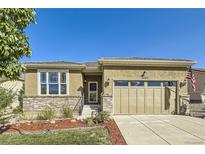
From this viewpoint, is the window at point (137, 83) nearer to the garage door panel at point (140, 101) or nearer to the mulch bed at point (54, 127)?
the garage door panel at point (140, 101)

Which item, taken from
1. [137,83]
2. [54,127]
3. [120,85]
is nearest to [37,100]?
[54,127]

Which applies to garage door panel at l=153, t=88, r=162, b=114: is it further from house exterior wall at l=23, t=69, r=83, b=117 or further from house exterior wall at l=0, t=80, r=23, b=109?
house exterior wall at l=0, t=80, r=23, b=109

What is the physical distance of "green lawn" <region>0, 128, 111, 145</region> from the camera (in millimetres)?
7457

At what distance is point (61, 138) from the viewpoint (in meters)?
8.06

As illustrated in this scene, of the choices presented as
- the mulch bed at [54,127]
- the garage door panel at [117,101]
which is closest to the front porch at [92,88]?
the garage door panel at [117,101]

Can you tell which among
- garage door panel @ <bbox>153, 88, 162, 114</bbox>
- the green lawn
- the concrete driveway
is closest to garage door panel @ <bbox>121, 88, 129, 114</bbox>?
garage door panel @ <bbox>153, 88, 162, 114</bbox>

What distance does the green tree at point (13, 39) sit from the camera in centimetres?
598

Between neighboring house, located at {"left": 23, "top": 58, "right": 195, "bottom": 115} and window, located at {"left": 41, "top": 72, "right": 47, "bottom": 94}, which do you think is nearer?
neighboring house, located at {"left": 23, "top": 58, "right": 195, "bottom": 115}

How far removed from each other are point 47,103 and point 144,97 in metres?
Answer: 7.09

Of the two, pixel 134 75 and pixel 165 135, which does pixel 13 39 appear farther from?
pixel 134 75

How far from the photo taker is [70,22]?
1581 centimetres

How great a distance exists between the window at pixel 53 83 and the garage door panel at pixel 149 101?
20.1 feet
